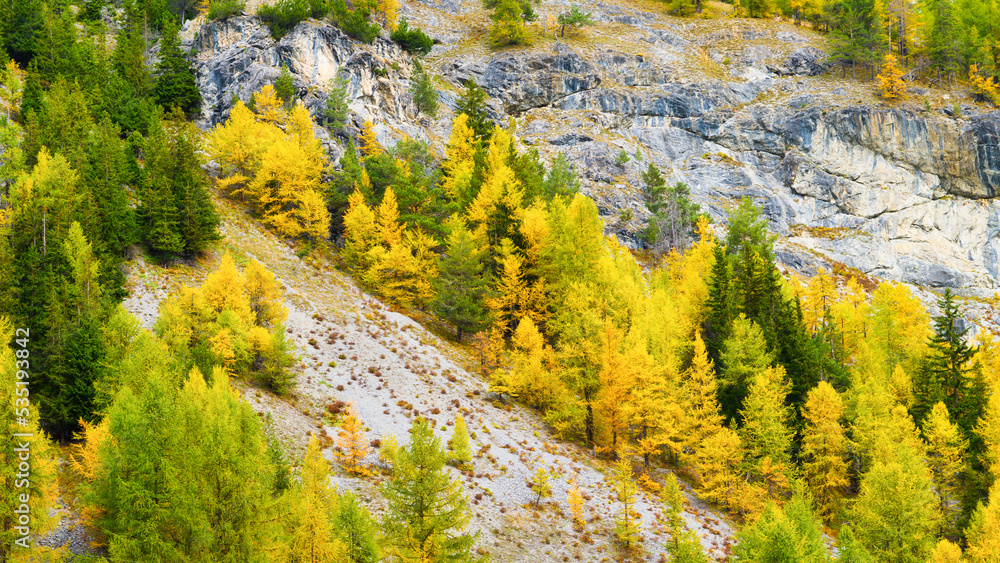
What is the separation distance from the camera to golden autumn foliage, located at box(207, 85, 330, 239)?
47906 millimetres

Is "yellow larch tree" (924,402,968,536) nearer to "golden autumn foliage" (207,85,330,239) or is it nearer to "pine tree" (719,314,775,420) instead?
"pine tree" (719,314,775,420)

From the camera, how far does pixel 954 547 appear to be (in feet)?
90.1

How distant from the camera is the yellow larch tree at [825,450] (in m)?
33.6

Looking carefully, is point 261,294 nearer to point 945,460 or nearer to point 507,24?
point 945,460

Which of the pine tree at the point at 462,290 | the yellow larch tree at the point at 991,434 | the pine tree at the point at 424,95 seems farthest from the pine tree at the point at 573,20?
the yellow larch tree at the point at 991,434

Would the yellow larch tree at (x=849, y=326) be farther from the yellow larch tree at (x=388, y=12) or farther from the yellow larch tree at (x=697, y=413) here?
the yellow larch tree at (x=388, y=12)

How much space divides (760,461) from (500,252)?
21.3 metres

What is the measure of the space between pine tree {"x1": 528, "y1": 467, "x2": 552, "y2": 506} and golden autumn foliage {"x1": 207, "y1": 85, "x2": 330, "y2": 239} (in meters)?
28.8

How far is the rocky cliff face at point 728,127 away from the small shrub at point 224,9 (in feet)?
4.18

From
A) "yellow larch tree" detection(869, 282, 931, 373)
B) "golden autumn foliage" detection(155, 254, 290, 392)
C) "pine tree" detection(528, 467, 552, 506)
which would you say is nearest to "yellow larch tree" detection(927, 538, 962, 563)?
"pine tree" detection(528, 467, 552, 506)

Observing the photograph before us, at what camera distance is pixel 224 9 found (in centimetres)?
7056

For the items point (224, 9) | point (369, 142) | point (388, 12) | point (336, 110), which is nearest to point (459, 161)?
point (369, 142)

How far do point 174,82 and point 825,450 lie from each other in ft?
215

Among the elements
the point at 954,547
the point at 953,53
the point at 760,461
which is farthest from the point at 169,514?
the point at 953,53
